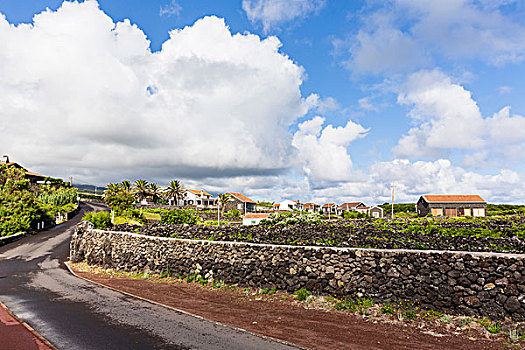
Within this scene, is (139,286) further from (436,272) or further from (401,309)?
(436,272)

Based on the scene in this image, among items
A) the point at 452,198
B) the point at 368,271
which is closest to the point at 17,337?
the point at 368,271

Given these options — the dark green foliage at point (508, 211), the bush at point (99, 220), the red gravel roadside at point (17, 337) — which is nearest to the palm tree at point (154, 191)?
the bush at point (99, 220)

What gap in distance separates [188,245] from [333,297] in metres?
8.81

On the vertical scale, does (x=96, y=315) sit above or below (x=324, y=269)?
below

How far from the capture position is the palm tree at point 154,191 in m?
102

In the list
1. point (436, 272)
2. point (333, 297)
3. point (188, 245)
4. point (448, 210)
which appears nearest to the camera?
point (436, 272)

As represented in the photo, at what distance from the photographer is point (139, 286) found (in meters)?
17.0

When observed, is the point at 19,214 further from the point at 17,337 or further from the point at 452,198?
the point at 452,198

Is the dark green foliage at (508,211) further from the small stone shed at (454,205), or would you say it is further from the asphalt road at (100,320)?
the asphalt road at (100,320)

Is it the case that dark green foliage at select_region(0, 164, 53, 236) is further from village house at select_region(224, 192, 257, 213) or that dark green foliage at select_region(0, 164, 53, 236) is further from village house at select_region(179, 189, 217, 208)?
village house at select_region(179, 189, 217, 208)

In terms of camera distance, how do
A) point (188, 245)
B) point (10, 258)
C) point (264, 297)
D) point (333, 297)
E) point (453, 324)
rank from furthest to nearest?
point (10, 258) → point (188, 245) → point (264, 297) → point (333, 297) → point (453, 324)

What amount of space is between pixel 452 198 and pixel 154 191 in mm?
79092

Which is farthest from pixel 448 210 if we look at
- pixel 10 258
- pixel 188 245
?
pixel 10 258

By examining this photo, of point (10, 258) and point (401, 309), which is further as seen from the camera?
point (10, 258)
